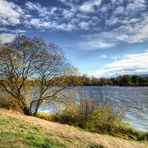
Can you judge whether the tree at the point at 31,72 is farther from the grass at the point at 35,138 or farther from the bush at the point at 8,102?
the grass at the point at 35,138

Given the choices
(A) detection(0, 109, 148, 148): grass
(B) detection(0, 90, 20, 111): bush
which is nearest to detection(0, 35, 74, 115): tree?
(B) detection(0, 90, 20, 111): bush

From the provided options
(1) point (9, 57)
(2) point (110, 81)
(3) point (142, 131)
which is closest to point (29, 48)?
(1) point (9, 57)

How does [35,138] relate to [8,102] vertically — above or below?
below

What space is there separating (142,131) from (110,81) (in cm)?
16054

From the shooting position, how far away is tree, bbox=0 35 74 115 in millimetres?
33000

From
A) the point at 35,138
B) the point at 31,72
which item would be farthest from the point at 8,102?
the point at 35,138

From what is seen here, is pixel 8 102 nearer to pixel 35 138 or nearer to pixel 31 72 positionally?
pixel 31 72

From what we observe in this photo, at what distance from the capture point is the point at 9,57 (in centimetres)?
3250

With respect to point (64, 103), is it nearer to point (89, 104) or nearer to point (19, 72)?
point (89, 104)

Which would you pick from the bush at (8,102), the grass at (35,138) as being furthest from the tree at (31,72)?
the grass at (35,138)

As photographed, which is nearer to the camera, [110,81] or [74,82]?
[74,82]

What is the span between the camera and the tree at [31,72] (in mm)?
33000

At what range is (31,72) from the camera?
1329 inches

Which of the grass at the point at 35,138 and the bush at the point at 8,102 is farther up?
the bush at the point at 8,102
